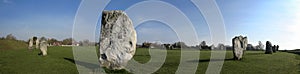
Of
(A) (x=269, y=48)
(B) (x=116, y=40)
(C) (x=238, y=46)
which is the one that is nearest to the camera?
(B) (x=116, y=40)

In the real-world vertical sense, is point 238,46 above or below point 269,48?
above

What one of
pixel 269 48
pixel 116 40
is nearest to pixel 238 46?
pixel 269 48

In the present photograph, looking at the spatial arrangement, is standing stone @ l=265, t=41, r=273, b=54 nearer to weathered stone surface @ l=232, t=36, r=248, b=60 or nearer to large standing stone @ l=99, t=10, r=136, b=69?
weathered stone surface @ l=232, t=36, r=248, b=60

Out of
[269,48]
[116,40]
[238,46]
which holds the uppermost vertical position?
[116,40]

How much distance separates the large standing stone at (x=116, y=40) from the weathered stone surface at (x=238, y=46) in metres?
11.0

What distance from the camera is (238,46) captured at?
31.2 m

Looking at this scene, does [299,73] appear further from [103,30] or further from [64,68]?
[64,68]

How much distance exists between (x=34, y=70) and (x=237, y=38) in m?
18.7

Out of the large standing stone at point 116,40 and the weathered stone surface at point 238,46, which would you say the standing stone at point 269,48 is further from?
the large standing stone at point 116,40

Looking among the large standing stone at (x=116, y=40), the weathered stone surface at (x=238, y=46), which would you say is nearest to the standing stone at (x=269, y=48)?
the weathered stone surface at (x=238, y=46)

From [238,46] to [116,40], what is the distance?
13.2 metres

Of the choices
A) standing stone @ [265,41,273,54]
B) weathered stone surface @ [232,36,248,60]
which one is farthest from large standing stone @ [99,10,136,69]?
standing stone @ [265,41,273,54]

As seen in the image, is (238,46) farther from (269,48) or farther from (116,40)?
(116,40)

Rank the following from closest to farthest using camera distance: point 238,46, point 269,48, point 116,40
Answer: point 116,40, point 238,46, point 269,48
